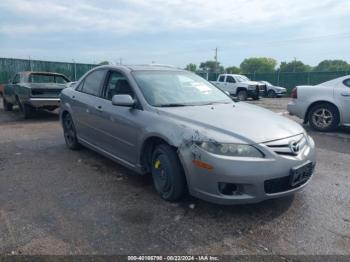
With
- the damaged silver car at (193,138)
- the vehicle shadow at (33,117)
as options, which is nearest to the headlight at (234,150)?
the damaged silver car at (193,138)

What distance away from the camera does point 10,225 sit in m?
3.23

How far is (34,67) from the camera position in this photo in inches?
818

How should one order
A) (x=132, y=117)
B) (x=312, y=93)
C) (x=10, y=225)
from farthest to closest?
(x=312, y=93), (x=132, y=117), (x=10, y=225)

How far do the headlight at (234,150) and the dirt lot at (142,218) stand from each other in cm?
71

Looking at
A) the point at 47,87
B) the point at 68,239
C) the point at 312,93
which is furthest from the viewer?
the point at 47,87

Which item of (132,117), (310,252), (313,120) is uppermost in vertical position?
(132,117)

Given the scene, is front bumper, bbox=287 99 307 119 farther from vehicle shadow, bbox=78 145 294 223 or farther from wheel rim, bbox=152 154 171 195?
wheel rim, bbox=152 154 171 195

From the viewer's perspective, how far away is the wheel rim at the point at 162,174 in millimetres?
3602

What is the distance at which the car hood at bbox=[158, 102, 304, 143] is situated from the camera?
329cm

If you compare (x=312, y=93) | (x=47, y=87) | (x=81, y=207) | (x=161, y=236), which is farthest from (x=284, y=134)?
(x=47, y=87)

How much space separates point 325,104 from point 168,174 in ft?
19.3

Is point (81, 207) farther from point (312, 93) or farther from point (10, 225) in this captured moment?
point (312, 93)

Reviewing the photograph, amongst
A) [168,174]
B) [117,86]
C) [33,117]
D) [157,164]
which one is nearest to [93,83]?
[117,86]

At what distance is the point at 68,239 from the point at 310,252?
2.14 meters
